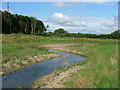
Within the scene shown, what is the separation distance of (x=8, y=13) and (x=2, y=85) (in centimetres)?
6480

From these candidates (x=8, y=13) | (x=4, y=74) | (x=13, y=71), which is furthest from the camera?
(x=8, y=13)

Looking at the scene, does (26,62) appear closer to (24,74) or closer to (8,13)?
(24,74)

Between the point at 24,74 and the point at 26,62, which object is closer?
the point at 24,74

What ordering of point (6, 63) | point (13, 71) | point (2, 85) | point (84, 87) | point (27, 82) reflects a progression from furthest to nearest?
point (6, 63), point (13, 71), point (27, 82), point (2, 85), point (84, 87)

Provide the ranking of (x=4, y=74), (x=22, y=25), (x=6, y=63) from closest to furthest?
(x=4, y=74) → (x=6, y=63) → (x=22, y=25)

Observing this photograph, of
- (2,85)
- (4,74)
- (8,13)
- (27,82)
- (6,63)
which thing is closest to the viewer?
(2,85)

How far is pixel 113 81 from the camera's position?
30.5 feet

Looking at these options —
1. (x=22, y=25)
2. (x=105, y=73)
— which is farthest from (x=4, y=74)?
(x=22, y=25)

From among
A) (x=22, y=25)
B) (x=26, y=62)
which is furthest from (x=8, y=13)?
(x=26, y=62)

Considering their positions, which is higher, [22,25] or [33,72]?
[22,25]

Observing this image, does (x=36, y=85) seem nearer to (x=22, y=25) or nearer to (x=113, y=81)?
(x=113, y=81)

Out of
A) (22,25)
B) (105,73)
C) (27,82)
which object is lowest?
(27,82)

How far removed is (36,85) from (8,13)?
6536cm

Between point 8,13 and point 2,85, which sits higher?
point 8,13
